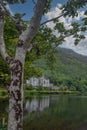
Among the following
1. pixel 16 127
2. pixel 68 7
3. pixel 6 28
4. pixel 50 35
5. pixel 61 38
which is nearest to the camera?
pixel 16 127

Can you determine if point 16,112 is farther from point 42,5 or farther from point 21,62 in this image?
point 42,5

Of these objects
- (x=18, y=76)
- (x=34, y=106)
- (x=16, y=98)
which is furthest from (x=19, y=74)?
(x=34, y=106)

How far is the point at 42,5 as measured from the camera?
553 inches

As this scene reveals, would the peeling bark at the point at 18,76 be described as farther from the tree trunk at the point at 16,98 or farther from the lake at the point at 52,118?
the lake at the point at 52,118

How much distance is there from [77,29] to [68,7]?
3.43 meters

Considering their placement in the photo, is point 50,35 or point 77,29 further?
point 50,35

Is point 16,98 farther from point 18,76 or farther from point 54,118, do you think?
point 54,118

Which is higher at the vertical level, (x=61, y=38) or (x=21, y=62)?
(x=61, y=38)

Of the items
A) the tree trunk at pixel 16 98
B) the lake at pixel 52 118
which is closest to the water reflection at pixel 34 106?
the lake at pixel 52 118

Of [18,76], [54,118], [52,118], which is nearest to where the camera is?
[18,76]

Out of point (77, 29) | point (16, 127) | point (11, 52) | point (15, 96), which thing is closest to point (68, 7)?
point (77, 29)

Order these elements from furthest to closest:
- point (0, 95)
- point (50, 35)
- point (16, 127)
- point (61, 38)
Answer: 1. point (0, 95)
2. point (50, 35)
3. point (61, 38)
4. point (16, 127)

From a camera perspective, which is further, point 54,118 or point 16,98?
point 54,118

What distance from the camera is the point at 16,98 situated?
14.0 m
